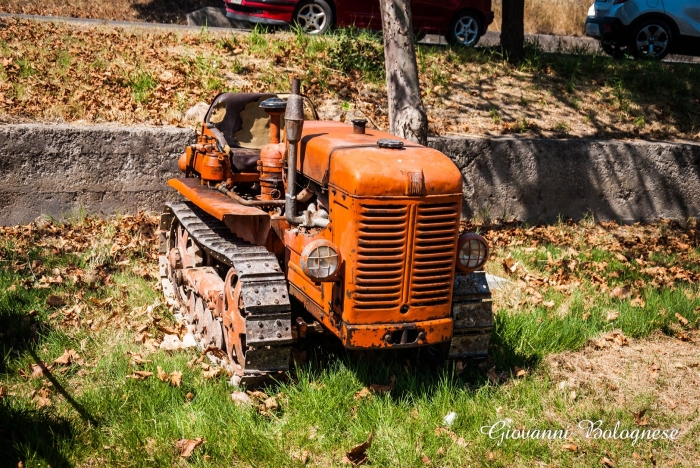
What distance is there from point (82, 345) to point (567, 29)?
741 inches

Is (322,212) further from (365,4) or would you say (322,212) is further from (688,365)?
(365,4)

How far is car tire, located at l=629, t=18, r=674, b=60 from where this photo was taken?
14328 millimetres

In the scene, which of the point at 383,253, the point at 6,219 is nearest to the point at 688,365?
the point at 383,253

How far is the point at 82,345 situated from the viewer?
5.66 meters

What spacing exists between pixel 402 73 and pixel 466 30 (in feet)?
19.6

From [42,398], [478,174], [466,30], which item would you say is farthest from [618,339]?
[466,30]

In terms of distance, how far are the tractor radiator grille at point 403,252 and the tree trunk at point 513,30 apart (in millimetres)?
7817

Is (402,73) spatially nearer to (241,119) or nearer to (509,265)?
(241,119)

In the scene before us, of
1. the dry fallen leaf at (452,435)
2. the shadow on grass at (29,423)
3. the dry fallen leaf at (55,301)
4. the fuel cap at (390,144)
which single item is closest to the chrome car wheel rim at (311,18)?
the dry fallen leaf at (55,301)

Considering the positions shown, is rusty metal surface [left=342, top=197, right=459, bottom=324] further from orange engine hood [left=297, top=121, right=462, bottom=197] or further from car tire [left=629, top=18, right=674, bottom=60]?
car tire [left=629, top=18, right=674, bottom=60]

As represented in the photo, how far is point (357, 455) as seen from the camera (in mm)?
4422

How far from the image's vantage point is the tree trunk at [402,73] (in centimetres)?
803

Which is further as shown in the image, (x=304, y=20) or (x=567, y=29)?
(x=567, y=29)

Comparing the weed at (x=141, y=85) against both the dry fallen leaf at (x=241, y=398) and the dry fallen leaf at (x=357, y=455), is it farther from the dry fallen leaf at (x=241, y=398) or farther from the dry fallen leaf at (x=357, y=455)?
the dry fallen leaf at (x=357, y=455)
